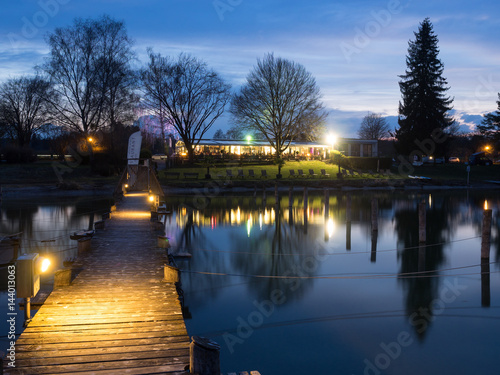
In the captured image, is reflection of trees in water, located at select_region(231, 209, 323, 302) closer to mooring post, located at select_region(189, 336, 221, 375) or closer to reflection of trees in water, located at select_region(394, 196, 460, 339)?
reflection of trees in water, located at select_region(394, 196, 460, 339)

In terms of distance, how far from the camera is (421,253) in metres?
19.5

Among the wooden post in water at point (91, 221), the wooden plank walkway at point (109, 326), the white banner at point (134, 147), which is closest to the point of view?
the wooden plank walkway at point (109, 326)

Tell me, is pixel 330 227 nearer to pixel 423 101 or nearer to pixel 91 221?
pixel 91 221

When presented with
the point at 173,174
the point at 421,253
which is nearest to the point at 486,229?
the point at 421,253

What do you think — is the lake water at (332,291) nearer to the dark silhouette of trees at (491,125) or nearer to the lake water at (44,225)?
the lake water at (44,225)

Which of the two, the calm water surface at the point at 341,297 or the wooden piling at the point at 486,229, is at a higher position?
the wooden piling at the point at 486,229

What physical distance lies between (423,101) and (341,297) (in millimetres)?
50941

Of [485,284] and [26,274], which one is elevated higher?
[26,274]

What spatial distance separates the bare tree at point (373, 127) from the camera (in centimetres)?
10957

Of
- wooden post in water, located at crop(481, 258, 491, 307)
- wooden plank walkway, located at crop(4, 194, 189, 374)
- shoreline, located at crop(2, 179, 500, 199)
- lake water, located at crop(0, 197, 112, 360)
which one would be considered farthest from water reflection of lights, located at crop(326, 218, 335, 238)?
wooden plank walkway, located at crop(4, 194, 189, 374)

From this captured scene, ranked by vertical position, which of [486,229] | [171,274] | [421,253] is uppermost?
[486,229]

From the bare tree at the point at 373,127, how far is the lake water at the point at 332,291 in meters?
80.7

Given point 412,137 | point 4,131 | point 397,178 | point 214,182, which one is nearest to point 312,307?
point 214,182

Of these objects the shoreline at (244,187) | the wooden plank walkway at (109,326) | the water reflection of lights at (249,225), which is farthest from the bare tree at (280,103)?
the wooden plank walkway at (109,326)
